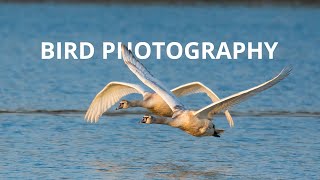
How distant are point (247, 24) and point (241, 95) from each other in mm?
47763

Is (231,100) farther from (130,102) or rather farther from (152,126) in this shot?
(152,126)

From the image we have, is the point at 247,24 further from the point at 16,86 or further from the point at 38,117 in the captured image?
the point at 38,117

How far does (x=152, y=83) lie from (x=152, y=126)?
156 inches

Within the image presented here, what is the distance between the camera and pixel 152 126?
23453mm

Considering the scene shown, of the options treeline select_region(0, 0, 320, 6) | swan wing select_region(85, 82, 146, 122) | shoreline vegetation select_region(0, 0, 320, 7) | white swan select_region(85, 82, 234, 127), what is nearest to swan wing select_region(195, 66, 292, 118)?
white swan select_region(85, 82, 234, 127)

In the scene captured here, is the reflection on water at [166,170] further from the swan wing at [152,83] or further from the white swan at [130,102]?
the white swan at [130,102]

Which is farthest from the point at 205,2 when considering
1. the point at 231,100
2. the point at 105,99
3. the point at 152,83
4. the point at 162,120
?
the point at 231,100

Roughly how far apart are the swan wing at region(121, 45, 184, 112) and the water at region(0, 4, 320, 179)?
907 millimetres

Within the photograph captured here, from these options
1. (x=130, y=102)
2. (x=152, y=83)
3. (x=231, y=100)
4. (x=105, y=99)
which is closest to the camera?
(x=231, y=100)

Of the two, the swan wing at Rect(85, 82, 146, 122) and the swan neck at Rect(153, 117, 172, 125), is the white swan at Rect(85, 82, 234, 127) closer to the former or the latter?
the swan wing at Rect(85, 82, 146, 122)

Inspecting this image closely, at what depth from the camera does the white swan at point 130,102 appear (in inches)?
793

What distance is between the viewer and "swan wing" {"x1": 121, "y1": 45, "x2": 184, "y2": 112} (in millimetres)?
19172

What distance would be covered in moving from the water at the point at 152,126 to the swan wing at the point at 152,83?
0.91 meters

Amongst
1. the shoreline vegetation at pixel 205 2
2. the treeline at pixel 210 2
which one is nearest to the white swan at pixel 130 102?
the shoreline vegetation at pixel 205 2
